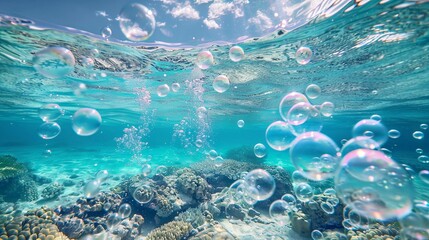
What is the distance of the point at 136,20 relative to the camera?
6.88 metres

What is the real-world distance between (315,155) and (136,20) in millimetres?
6744

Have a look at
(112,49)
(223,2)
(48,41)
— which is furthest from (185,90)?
(223,2)

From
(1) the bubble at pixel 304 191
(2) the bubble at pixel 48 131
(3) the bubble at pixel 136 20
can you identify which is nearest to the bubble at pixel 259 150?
(1) the bubble at pixel 304 191

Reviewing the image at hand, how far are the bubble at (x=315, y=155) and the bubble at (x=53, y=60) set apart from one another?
7360 mm

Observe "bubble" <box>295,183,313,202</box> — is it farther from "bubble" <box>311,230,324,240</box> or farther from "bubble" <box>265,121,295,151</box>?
"bubble" <box>265,121,295,151</box>

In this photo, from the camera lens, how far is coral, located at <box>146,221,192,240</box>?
6762 mm

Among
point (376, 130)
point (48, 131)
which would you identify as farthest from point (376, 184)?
point (48, 131)

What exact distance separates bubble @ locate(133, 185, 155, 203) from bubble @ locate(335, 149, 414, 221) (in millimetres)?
7499

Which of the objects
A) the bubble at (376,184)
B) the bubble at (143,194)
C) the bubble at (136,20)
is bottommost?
the bubble at (143,194)

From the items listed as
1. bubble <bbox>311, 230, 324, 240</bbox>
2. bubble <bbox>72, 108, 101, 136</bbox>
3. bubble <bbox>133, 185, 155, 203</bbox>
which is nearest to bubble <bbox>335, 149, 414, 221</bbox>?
bubble <bbox>311, 230, 324, 240</bbox>

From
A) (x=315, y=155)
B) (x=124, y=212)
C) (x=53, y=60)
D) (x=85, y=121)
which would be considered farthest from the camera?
(x=124, y=212)

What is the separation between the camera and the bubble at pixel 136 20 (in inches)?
267

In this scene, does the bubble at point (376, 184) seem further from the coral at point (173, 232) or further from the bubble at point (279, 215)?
the bubble at point (279, 215)

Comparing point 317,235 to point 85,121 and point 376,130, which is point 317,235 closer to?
point 376,130
